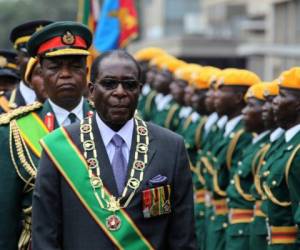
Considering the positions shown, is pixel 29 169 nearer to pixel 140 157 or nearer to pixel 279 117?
pixel 140 157

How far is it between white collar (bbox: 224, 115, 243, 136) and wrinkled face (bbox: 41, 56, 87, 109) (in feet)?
17.5

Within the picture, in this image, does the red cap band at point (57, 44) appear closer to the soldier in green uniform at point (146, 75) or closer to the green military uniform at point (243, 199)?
the green military uniform at point (243, 199)

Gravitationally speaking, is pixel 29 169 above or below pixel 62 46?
below

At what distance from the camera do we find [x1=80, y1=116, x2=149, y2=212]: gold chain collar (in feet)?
21.0

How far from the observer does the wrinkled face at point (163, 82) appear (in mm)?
18156

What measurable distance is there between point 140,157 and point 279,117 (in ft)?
11.7

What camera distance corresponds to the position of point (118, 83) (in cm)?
650

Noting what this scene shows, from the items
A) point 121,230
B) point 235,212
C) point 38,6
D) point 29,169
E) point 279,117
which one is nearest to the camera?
point 121,230

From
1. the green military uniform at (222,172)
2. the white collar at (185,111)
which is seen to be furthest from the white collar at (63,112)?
the white collar at (185,111)

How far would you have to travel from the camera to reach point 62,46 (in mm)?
7590

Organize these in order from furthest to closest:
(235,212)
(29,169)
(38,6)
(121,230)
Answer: (38,6) < (235,212) < (29,169) < (121,230)

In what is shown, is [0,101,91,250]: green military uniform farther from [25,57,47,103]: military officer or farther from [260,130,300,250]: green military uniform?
[260,130,300,250]: green military uniform

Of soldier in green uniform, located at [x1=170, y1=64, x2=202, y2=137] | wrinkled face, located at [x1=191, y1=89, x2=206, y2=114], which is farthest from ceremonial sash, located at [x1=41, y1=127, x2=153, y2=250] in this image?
soldier in green uniform, located at [x1=170, y1=64, x2=202, y2=137]

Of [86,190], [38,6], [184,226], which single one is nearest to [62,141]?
[86,190]
